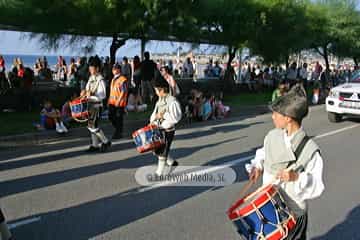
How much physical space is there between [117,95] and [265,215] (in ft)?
22.5

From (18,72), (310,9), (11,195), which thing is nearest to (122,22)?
(18,72)

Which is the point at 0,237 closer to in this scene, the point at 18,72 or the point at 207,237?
A: the point at 207,237

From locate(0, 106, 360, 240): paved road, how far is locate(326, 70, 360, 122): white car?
12.9ft

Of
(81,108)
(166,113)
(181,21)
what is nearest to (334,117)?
(181,21)

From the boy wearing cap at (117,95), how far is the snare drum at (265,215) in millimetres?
6541

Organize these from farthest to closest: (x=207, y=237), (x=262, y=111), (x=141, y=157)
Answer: (x=262, y=111), (x=141, y=157), (x=207, y=237)

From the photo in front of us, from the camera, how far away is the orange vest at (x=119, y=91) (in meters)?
9.46

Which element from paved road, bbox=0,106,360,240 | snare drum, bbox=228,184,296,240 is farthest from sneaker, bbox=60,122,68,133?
snare drum, bbox=228,184,296,240

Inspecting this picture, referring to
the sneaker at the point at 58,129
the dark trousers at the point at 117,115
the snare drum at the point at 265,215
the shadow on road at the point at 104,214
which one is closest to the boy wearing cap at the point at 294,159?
the snare drum at the point at 265,215

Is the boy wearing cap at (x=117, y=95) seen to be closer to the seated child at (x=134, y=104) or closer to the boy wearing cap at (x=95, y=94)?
the boy wearing cap at (x=95, y=94)

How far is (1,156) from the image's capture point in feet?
29.5

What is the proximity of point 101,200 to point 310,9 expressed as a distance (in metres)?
→ 25.4

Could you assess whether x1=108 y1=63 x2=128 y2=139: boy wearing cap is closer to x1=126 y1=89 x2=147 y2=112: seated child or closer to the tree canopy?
the tree canopy

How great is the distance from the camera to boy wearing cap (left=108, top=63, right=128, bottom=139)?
9469mm
